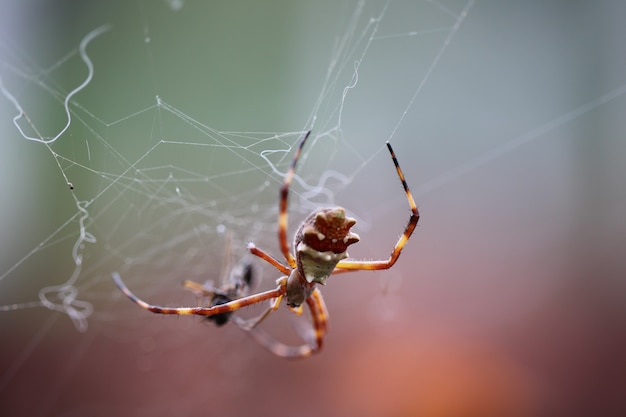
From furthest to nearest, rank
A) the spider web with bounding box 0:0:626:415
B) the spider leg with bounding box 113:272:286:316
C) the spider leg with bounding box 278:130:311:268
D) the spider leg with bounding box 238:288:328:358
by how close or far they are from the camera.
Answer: the spider web with bounding box 0:0:626:415, the spider leg with bounding box 238:288:328:358, the spider leg with bounding box 113:272:286:316, the spider leg with bounding box 278:130:311:268

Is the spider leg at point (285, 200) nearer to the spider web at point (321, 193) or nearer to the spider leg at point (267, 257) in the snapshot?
the spider leg at point (267, 257)

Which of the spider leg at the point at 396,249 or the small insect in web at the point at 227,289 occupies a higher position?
the spider leg at the point at 396,249

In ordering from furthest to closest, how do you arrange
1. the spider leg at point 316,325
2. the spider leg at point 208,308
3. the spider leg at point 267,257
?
the spider leg at point 316,325
the spider leg at point 208,308
the spider leg at point 267,257

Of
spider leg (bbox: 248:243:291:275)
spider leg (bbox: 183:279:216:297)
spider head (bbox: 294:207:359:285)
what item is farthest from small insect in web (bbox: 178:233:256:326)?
spider head (bbox: 294:207:359:285)

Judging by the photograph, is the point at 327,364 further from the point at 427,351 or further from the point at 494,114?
the point at 494,114

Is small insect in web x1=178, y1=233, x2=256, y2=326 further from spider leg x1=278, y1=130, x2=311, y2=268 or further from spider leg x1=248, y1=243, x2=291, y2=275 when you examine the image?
spider leg x1=278, y1=130, x2=311, y2=268

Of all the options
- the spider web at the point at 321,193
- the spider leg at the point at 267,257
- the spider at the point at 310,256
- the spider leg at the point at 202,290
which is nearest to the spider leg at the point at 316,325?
the spider at the point at 310,256

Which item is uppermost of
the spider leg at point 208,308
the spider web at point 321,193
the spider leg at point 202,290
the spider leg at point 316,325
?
the spider web at point 321,193

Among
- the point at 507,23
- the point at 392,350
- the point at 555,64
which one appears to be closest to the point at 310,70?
the point at 507,23
